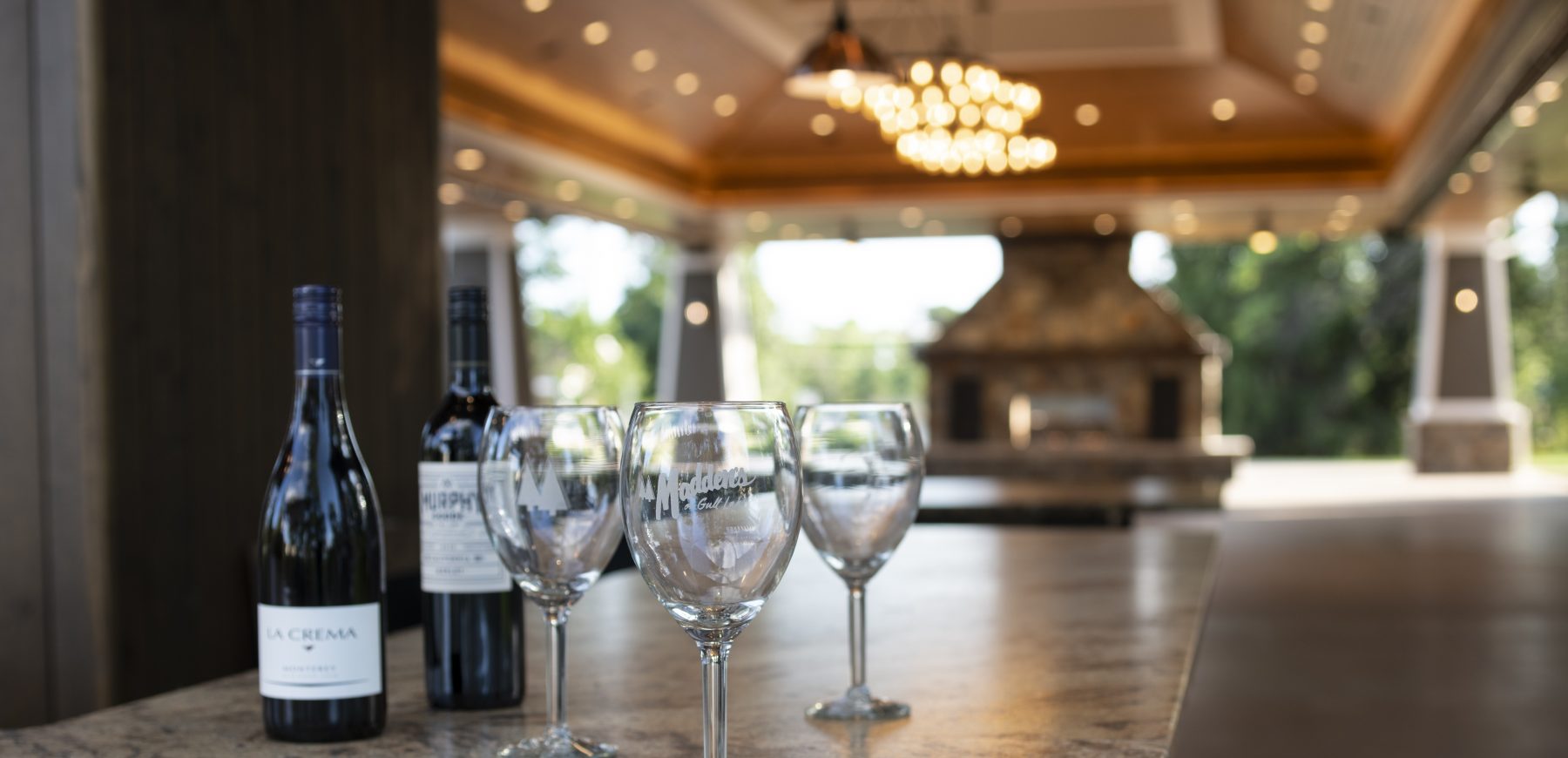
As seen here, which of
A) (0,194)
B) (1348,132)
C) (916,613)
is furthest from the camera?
(1348,132)

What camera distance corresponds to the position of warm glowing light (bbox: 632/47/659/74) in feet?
33.0

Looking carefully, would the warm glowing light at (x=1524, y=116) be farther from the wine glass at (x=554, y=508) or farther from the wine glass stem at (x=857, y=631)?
the wine glass at (x=554, y=508)

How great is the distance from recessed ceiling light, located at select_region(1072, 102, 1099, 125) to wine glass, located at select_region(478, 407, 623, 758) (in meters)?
11.5

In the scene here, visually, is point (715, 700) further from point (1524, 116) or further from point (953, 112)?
point (1524, 116)

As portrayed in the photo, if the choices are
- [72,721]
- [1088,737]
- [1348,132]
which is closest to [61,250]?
[72,721]

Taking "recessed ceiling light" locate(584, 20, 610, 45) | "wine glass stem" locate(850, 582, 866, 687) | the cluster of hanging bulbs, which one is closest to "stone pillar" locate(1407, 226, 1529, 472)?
the cluster of hanging bulbs

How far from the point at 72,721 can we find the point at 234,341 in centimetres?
187

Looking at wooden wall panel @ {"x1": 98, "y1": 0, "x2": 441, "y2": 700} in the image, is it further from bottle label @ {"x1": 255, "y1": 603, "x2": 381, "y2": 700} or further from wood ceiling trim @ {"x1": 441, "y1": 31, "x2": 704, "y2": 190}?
wood ceiling trim @ {"x1": 441, "y1": 31, "x2": 704, "y2": 190}

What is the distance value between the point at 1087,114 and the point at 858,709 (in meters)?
11.7

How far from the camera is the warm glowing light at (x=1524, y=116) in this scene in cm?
774

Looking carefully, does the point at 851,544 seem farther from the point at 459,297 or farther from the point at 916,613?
the point at 916,613

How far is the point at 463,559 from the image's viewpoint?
1036 mm

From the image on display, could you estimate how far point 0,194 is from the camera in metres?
2.38

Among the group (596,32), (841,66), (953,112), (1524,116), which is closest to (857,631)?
(841,66)
